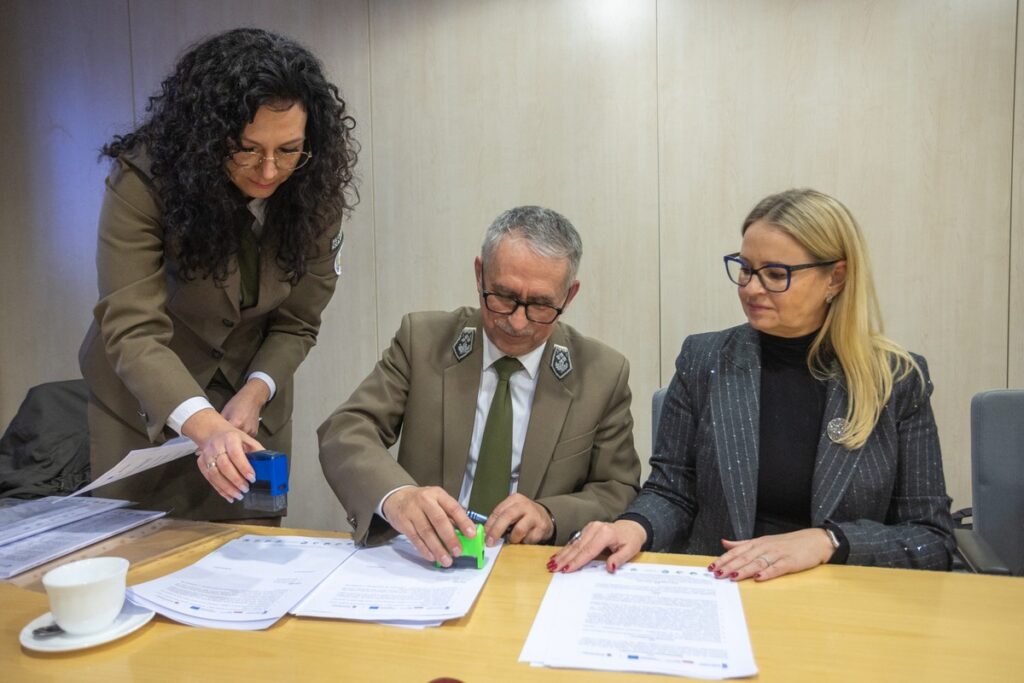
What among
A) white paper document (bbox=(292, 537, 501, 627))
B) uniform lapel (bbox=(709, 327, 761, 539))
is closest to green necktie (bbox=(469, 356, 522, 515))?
white paper document (bbox=(292, 537, 501, 627))

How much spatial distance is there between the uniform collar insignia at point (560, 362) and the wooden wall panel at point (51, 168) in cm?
319

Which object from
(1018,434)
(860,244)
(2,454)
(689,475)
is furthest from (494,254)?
(2,454)

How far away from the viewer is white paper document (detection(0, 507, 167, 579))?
1434 mm

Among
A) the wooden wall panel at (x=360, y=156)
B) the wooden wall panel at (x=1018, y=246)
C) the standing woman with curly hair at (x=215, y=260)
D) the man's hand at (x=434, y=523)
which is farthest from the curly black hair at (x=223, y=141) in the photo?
the wooden wall panel at (x=1018, y=246)

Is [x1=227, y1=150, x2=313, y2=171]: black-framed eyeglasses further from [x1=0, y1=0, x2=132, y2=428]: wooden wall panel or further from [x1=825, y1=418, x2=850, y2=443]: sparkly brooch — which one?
[x1=0, y1=0, x2=132, y2=428]: wooden wall panel

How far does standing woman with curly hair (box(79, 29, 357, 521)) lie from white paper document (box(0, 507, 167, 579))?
0.18 m

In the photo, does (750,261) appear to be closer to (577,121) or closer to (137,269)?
(137,269)

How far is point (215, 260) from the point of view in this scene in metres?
1.78

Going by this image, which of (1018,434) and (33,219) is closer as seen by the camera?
(1018,434)

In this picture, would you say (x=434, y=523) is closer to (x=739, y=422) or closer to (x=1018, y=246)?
(x=739, y=422)

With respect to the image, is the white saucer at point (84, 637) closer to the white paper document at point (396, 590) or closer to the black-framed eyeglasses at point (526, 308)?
the white paper document at point (396, 590)

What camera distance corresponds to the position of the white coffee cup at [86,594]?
3.64 feet

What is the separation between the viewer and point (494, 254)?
5.92ft

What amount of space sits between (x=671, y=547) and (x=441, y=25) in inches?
108
